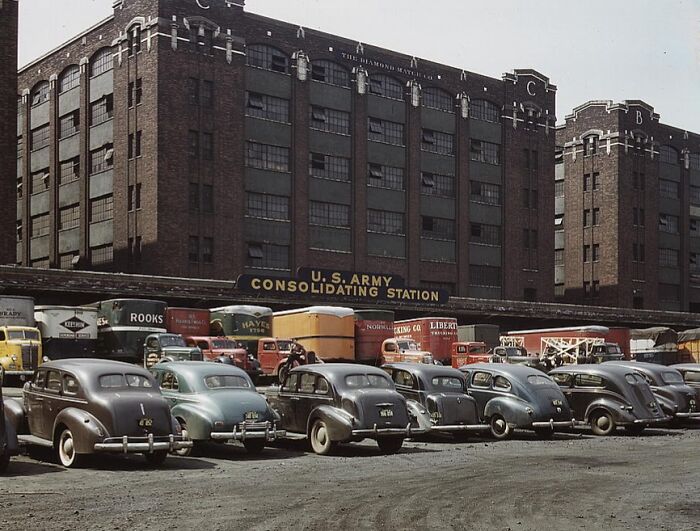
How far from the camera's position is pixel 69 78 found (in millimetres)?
75438

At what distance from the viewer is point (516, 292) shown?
271 feet

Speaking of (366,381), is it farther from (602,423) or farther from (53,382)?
(602,423)

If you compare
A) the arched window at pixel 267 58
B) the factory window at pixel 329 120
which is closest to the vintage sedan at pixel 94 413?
the arched window at pixel 267 58

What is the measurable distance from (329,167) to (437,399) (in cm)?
4972

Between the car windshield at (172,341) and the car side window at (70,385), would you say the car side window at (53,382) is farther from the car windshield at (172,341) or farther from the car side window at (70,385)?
the car windshield at (172,341)

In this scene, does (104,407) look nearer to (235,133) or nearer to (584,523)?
(584,523)

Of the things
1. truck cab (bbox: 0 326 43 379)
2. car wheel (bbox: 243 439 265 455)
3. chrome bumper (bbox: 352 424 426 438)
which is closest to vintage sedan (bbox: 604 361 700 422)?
chrome bumper (bbox: 352 424 426 438)

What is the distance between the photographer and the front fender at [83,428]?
17.2 metres


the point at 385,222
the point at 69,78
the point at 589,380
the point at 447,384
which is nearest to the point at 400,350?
the point at 589,380

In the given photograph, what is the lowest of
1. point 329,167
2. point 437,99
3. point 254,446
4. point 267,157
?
point 254,446

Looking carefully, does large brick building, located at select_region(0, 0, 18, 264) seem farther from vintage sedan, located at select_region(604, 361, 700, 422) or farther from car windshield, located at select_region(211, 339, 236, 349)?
vintage sedan, located at select_region(604, 361, 700, 422)

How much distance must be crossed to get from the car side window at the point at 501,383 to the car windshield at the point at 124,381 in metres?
10.3

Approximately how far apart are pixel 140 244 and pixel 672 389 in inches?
1646

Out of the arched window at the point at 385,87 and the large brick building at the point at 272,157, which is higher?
the arched window at the point at 385,87
